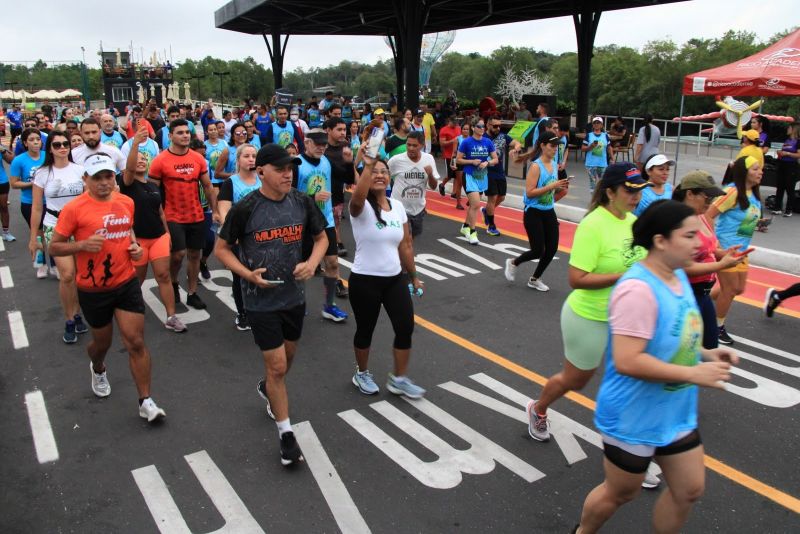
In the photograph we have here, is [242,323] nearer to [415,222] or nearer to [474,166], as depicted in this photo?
[415,222]

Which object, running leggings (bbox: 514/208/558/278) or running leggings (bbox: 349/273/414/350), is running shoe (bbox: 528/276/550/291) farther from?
running leggings (bbox: 349/273/414/350)

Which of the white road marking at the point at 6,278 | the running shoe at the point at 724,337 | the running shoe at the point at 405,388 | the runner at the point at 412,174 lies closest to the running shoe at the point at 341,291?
the runner at the point at 412,174

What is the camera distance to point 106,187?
4566 millimetres

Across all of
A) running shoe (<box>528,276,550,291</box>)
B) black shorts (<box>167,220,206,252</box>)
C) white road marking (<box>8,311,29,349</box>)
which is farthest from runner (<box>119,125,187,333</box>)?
running shoe (<box>528,276,550,291</box>)

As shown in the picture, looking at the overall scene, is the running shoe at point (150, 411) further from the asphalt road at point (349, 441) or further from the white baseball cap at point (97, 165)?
the white baseball cap at point (97, 165)

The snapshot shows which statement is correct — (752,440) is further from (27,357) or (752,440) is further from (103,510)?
(27,357)

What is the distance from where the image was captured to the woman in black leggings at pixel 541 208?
694 centimetres

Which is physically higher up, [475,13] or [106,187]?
[475,13]

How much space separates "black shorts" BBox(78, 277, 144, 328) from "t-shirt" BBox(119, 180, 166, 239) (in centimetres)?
144

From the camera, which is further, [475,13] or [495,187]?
[475,13]

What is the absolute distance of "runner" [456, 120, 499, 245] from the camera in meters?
10.1

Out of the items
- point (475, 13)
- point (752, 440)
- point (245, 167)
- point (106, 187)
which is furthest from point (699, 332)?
point (475, 13)

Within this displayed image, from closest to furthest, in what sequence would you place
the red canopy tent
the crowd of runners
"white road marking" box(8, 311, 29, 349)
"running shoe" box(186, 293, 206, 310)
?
1. the crowd of runners
2. "white road marking" box(8, 311, 29, 349)
3. "running shoe" box(186, 293, 206, 310)
4. the red canopy tent

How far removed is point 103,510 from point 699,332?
332 centimetres
